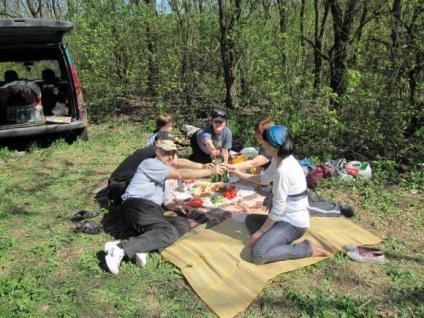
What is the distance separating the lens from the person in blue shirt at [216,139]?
518 centimetres

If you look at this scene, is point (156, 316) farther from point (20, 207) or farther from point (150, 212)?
point (20, 207)

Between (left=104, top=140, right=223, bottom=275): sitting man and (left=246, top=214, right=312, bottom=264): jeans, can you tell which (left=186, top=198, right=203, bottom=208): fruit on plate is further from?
(left=246, top=214, right=312, bottom=264): jeans

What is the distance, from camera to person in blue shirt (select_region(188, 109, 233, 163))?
5.18m

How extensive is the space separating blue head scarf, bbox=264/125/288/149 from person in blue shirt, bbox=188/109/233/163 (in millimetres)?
2061

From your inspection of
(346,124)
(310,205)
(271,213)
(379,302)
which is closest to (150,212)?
(271,213)

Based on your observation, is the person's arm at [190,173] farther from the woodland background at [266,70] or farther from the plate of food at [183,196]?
the woodland background at [266,70]

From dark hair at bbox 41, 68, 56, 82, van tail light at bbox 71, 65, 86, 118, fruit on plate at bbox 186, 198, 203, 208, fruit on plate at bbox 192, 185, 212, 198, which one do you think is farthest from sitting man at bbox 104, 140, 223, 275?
dark hair at bbox 41, 68, 56, 82

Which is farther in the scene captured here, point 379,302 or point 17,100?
point 17,100

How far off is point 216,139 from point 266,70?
2.26 meters

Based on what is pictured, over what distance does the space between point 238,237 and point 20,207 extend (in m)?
2.80

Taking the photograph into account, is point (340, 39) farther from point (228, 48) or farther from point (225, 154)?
point (225, 154)

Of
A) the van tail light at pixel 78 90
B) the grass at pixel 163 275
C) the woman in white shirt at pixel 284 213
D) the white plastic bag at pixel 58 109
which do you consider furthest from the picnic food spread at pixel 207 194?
the white plastic bag at pixel 58 109

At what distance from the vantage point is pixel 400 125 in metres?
5.39

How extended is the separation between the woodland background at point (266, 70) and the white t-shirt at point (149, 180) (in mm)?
3065
